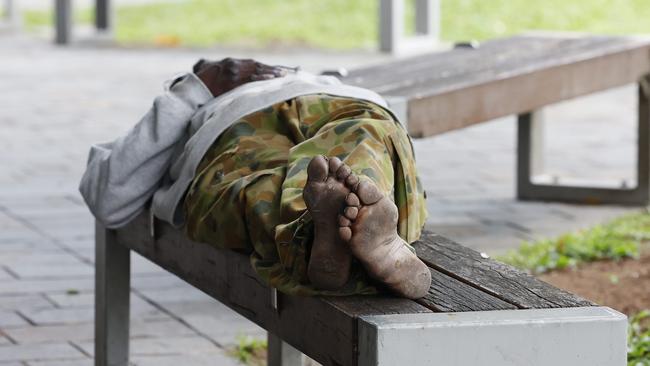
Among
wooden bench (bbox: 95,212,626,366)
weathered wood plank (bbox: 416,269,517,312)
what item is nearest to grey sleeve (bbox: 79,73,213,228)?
wooden bench (bbox: 95,212,626,366)

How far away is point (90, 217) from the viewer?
5.86 meters

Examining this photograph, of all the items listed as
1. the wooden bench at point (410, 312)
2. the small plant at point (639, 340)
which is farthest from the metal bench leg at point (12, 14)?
the small plant at point (639, 340)

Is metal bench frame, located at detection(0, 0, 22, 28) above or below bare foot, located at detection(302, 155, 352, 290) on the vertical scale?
below

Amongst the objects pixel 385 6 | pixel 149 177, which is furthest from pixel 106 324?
pixel 385 6

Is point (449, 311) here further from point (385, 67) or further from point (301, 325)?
point (385, 67)

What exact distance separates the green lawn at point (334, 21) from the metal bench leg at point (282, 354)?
31.2 feet

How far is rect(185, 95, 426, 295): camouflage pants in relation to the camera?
245 centimetres

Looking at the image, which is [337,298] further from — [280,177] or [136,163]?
[136,163]

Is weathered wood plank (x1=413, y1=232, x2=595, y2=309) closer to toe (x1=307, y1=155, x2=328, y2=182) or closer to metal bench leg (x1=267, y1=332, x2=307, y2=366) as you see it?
toe (x1=307, y1=155, x2=328, y2=182)

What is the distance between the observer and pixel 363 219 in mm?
2195

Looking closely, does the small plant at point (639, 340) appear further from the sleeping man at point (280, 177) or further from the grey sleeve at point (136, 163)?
the grey sleeve at point (136, 163)

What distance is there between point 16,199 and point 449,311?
4261 millimetres

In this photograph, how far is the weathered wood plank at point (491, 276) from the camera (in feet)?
7.70

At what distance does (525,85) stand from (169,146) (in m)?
2.11
